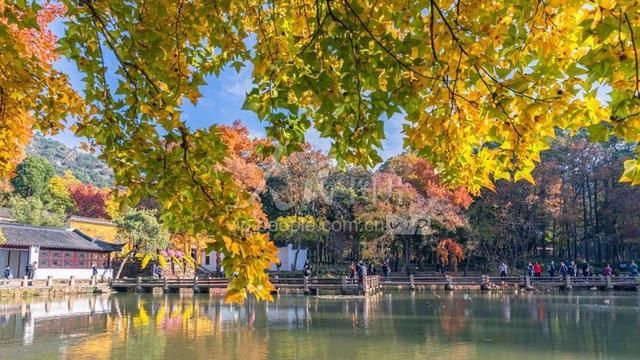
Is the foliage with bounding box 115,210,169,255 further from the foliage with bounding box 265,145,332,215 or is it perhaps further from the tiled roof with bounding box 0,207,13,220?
the tiled roof with bounding box 0,207,13,220

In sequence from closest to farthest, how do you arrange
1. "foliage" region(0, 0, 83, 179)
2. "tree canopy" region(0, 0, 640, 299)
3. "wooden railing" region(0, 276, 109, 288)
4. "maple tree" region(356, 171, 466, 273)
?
1. "tree canopy" region(0, 0, 640, 299)
2. "foliage" region(0, 0, 83, 179)
3. "wooden railing" region(0, 276, 109, 288)
4. "maple tree" region(356, 171, 466, 273)

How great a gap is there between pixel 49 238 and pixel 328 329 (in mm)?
18614

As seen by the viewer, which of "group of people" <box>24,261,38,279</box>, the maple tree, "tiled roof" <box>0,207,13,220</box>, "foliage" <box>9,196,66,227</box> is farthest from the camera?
"foliage" <box>9,196,66,227</box>

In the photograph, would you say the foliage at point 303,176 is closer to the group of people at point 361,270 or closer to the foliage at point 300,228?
the foliage at point 300,228

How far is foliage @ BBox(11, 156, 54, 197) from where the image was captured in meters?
37.7

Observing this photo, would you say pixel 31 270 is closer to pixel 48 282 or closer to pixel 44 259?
pixel 44 259

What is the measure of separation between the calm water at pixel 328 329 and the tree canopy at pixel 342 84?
689 centimetres

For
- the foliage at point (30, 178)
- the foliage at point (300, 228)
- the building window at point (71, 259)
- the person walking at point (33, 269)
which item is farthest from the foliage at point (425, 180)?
the foliage at point (30, 178)

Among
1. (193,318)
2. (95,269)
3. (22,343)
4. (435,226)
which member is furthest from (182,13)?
(95,269)

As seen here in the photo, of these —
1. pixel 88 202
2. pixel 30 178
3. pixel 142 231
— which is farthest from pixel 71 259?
pixel 30 178

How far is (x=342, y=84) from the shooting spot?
7.28ft

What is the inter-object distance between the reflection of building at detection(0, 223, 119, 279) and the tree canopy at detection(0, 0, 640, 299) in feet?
77.9

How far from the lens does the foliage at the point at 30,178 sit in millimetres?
37688

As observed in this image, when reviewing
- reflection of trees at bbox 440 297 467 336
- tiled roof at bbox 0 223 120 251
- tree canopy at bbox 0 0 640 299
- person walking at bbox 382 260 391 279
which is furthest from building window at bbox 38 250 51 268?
tree canopy at bbox 0 0 640 299
